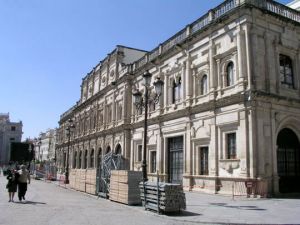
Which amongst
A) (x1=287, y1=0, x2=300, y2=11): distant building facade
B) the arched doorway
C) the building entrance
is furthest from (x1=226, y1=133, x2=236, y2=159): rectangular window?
(x1=287, y1=0, x2=300, y2=11): distant building facade

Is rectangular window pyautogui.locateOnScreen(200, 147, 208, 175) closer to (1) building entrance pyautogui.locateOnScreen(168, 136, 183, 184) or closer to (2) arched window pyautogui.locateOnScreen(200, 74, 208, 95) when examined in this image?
(1) building entrance pyautogui.locateOnScreen(168, 136, 183, 184)

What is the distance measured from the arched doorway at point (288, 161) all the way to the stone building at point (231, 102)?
0.06m

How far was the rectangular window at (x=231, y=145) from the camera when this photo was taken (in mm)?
20641

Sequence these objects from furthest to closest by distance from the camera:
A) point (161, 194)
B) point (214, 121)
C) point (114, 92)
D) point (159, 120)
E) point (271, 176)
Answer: point (114, 92), point (159, 120), point (214, 121), point (271, 176), point (161, 194)

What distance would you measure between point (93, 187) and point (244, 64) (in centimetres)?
1169

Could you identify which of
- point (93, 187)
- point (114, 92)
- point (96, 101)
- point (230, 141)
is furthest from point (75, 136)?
point (230, 141)

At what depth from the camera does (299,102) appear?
21.4m

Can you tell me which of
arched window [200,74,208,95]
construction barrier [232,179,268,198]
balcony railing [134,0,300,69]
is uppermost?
balcony railing [134,0,300,69]

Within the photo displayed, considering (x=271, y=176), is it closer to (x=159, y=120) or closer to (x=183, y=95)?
(x=183, y=95)

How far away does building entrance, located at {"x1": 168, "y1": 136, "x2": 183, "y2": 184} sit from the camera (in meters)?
26.0

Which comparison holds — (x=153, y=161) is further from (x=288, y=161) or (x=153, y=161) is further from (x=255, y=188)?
(x=255, y=188)

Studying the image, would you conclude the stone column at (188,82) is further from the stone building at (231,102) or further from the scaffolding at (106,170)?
the scaffolding at (106,170)

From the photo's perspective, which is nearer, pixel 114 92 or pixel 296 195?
pixel 296 195

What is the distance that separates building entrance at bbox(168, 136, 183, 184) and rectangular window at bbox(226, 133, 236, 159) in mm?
5483
